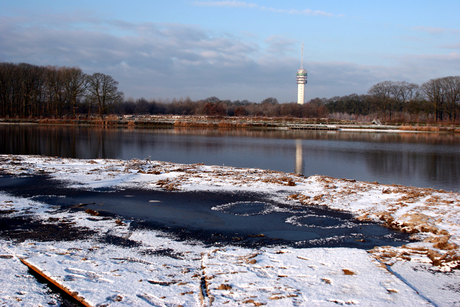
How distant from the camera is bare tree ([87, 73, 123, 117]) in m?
62.6

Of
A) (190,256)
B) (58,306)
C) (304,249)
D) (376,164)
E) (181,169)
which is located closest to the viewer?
(58,306)

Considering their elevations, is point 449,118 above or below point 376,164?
above

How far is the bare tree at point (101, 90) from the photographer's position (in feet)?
205

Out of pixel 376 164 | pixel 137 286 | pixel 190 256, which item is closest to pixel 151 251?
pixel 190 256

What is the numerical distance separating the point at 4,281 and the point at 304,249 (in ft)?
14.0

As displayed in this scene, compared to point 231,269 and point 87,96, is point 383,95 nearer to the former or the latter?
point 87,96

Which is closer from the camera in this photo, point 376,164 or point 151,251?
point 151,251

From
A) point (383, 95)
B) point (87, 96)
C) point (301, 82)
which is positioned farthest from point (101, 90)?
point (301, 82)

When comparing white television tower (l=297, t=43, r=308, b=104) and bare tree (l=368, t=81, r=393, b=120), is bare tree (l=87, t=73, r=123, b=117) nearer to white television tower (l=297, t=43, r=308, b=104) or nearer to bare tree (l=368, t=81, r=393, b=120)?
bare tree (l=368, t=81, r=393, b=120)

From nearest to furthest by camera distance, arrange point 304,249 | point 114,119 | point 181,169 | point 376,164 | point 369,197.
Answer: point 304,249, point 369,197, point 181,169, point 376,164, point 114,119

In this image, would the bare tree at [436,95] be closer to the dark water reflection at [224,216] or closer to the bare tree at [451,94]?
the bare tree at [451,94]

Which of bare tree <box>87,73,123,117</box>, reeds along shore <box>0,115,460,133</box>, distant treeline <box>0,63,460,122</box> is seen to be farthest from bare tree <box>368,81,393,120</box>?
bare tree <box>87,73,123,117</box>

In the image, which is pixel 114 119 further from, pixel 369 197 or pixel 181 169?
pixel 369 197

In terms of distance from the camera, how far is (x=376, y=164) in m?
20.1
